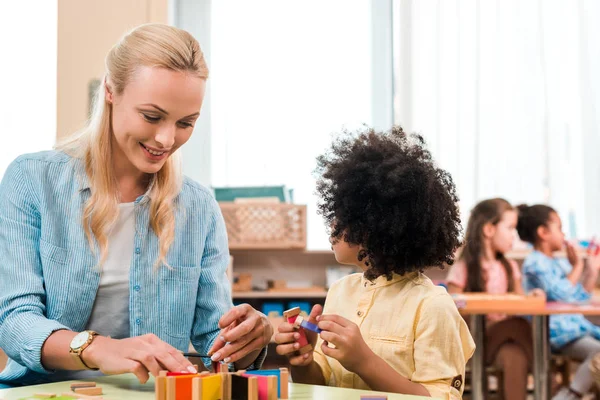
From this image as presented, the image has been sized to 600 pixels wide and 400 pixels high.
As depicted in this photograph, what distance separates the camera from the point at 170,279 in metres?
1.48

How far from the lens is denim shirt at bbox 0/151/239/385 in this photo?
1362 millimetres

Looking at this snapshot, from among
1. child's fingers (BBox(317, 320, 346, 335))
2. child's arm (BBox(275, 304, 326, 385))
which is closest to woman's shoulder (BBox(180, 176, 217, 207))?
child's arm (BBox(275, 304, 326, 385))

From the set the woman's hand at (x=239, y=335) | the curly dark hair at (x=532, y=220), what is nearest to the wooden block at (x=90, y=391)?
the woman's hand at (x=239, y=335)

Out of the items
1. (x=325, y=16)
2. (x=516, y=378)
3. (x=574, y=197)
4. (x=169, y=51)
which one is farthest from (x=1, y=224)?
(x=574, y=197)

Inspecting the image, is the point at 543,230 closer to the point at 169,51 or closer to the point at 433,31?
the point at 433,31

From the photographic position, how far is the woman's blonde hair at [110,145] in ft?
4.60

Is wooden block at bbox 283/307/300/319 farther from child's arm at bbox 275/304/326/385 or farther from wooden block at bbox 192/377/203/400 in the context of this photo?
wooden block at bbox 192/377/203/400

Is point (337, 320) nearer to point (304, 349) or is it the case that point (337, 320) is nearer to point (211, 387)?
point (304, 349)

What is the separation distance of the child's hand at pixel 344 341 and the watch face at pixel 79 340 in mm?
373

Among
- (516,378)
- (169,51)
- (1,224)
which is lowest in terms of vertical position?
(516,378)

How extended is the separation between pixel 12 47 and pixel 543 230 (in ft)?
8.67

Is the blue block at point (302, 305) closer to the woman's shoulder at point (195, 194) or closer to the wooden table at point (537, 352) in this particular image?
the wooden table at point (537, 352)

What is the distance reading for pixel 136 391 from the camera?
1151mm

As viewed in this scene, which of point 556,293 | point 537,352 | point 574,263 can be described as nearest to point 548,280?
point 556,293
